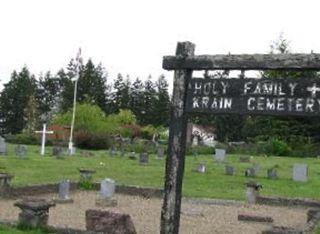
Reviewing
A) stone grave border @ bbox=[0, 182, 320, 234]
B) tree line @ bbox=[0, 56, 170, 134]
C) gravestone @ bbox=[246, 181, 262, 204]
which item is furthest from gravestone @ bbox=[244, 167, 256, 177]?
tree line @ bbox=[0, 56, 170, 134]

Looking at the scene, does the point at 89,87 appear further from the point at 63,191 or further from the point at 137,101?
the point at 63,191

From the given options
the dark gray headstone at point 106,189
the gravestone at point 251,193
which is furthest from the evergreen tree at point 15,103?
the dark gray headstone at point 106,189

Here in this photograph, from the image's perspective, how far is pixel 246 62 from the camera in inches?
348

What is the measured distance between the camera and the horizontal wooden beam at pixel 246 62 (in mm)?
8484

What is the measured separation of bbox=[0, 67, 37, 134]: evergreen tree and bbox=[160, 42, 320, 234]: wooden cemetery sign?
279ft

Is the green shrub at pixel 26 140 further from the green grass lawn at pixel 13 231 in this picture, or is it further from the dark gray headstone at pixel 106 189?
the green grass lawn at pixel 13 231

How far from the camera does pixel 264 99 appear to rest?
8.45 m

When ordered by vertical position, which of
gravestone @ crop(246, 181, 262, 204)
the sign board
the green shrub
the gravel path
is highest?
the sign board

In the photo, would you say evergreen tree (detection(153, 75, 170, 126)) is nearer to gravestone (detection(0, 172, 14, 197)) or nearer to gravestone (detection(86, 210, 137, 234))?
gravestone (detection(0, 172, 14, 197))

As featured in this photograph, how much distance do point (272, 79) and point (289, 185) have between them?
17.3 meters

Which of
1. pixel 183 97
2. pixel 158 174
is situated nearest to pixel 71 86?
pixel 158 174

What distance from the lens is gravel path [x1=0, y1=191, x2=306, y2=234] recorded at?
13.4 meters

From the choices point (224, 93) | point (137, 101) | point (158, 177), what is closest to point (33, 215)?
point (224, 93)

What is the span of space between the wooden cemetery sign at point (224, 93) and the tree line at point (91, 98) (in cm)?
7895
